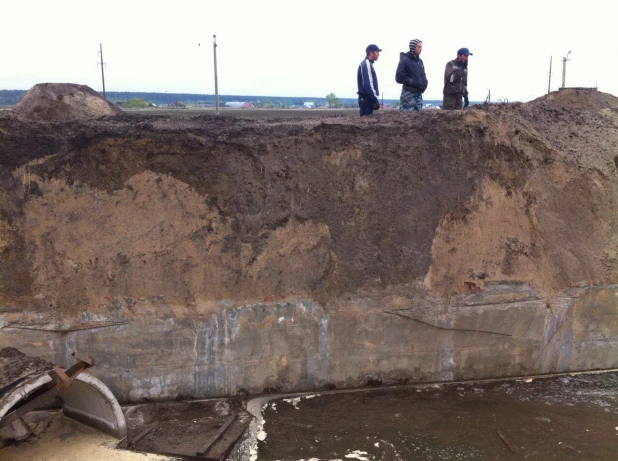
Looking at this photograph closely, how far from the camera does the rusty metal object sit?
5.09 meters

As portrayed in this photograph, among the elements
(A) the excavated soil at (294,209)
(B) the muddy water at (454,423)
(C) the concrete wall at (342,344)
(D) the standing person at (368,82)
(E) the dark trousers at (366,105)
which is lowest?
(B) the muddy water at (454,423)

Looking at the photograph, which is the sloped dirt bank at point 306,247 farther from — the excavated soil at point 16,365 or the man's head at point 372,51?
the man's head at point 372,51

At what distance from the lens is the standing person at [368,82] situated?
320 inches

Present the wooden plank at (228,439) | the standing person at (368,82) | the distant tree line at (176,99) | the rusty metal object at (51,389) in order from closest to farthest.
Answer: the rusty metal object at (51,389) < the wooden plank at (228,439) < the standing person at (368,82) < the distant tree line at (176,99)

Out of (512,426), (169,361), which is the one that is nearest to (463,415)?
(512,426)

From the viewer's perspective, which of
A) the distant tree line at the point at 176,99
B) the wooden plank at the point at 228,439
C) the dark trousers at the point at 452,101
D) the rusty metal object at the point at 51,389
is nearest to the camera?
the rusty metal object at the point at 51,389

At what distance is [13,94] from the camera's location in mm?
51188

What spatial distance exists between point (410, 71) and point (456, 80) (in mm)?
721

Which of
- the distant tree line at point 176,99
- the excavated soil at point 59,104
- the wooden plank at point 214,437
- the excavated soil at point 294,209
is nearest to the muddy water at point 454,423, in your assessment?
the wooden plank at point 214,437

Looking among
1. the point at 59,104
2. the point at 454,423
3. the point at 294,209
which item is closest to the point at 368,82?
the point at 294,209

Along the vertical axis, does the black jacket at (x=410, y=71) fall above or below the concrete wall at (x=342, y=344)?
above

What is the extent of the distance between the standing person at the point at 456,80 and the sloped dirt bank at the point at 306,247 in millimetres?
1263

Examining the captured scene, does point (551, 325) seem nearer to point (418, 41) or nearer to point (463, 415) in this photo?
point (463, 415)

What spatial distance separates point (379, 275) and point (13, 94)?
52.5 meters
